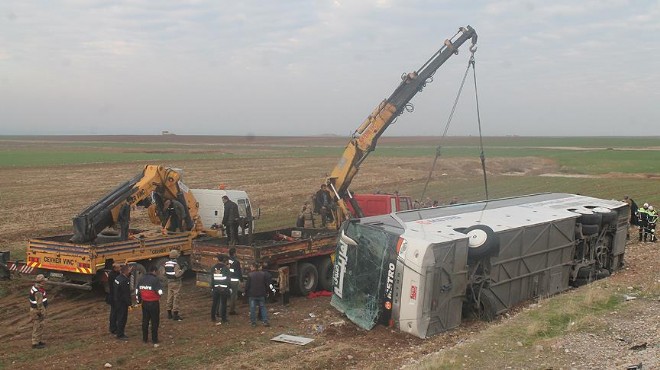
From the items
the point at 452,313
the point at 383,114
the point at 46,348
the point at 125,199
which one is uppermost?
the point at 383,114

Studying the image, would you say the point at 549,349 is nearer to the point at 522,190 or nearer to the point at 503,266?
the point at 503,266

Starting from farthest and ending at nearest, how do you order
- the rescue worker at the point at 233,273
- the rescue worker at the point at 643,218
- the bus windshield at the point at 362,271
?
the rescue worker at the point at 643,218
the rescue worker at the point at 233,273
the bus windshield at the point at 362,271

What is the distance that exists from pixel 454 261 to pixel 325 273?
4.99 meters

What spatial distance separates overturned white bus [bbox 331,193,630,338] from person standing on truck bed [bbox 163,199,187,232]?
6.03m

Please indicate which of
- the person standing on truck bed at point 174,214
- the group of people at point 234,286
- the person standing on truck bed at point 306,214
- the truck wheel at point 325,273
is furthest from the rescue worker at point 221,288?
the person standing on truck bed at point 306,214

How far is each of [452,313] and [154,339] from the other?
18.4 feet

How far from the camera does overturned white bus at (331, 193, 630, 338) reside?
11.9 meters

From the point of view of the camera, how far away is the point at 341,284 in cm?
1361

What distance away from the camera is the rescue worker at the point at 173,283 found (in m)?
12.9

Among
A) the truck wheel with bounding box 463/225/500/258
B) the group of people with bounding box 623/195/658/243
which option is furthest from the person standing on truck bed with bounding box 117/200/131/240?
the group of people with bounding box 623/195/658/243

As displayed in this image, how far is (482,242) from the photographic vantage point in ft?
41.7

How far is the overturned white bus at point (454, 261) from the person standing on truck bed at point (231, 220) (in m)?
3.91

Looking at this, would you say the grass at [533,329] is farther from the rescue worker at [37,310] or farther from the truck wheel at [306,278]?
the rescue worker at [37,310]

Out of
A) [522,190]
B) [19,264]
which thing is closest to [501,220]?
[19,264]
